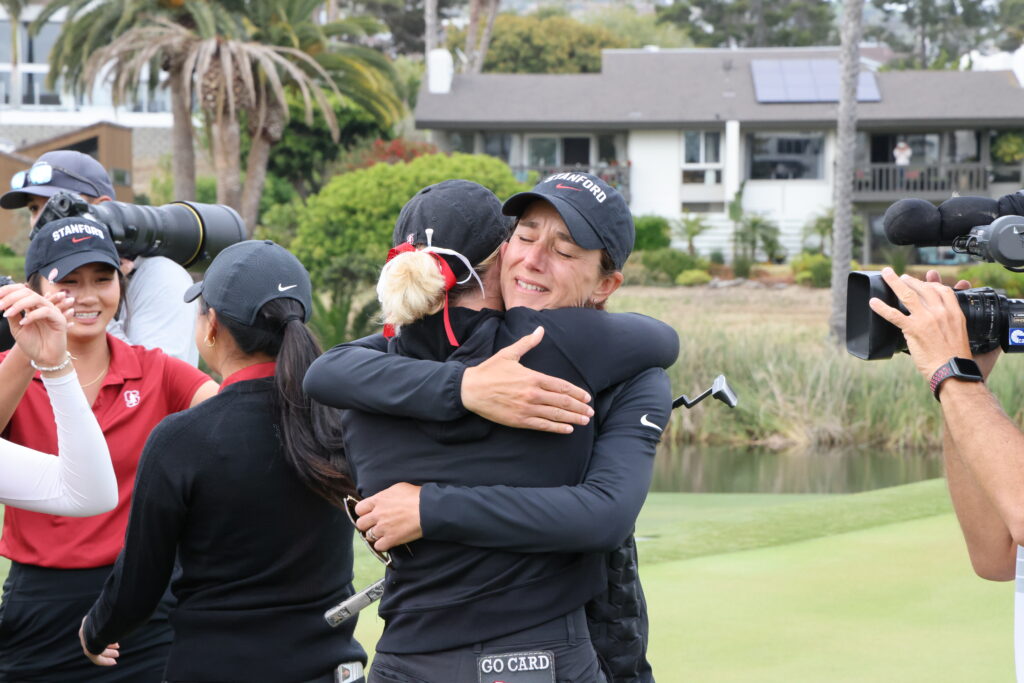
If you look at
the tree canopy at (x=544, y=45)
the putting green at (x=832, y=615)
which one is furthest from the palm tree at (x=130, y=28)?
the tree canopy at (x=544, y=45)

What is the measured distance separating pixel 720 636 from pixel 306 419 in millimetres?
2774

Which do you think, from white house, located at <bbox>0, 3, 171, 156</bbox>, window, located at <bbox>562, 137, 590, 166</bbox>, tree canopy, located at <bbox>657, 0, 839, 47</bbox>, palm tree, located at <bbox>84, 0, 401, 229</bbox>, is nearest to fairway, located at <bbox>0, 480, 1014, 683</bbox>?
palm tree, located at <bbox>84, 0, 401, 229</bbox>

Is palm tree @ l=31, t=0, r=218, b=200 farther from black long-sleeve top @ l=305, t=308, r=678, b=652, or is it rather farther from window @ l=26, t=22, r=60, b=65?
window @ l=26, t=22, r=60, b=65

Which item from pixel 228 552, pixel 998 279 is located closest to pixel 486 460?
pixel 228 552

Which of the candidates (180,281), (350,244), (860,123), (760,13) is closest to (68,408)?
(180,281)

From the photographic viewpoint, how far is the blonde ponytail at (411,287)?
2.45m

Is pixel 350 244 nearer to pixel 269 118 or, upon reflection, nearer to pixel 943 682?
pixel 269 118

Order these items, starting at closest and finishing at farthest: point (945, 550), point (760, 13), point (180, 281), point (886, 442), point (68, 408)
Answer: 1. point (68, 408)
2. point (180, 281)
3. point (945, 550)
4. point (886, 442)
5. point (760, 13)

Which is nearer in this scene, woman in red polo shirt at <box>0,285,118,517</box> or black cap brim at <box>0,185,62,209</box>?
woman in red polo shirt at <box>0,285,118,517</box>

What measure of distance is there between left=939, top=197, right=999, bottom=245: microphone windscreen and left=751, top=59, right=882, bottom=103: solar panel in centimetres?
3680

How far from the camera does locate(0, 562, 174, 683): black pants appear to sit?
10.6 ft

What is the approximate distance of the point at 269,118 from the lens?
23906mm

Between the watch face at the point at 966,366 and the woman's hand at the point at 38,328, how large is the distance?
1.88 metres

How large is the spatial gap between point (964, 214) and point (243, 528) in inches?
68.9
